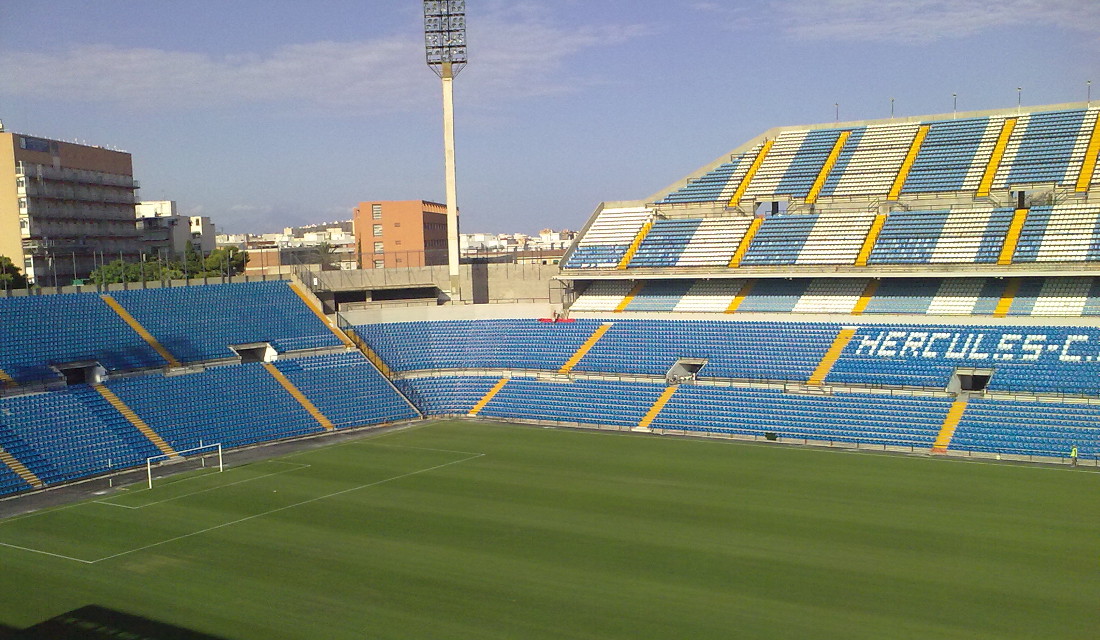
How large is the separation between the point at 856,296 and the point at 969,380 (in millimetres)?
6477

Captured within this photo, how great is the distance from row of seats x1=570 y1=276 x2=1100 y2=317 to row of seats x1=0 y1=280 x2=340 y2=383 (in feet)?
47.7

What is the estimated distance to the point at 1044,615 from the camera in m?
16.8

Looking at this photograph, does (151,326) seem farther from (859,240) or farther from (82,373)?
(859,240)

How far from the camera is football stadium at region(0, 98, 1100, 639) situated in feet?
60.4

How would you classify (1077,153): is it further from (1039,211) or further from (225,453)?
(225,453)

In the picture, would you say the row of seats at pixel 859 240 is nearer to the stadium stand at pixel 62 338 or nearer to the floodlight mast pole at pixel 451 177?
the floodlight mast pole at pixel 451 177

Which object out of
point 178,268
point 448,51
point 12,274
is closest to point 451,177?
point 448,51

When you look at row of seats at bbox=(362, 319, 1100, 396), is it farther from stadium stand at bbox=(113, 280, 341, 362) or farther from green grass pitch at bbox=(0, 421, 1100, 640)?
green grass pitch at bbox=(0, 421, 1100, 640)

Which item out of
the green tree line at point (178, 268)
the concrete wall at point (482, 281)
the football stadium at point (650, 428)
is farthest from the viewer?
the green tree line at point (178, 268)

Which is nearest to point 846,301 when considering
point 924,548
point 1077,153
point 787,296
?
point 787,296

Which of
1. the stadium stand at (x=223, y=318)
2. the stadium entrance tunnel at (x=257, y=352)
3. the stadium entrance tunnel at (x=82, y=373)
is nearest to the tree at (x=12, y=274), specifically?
the stadium stand at (x=223, y=318)

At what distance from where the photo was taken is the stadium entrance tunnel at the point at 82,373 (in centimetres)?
3381

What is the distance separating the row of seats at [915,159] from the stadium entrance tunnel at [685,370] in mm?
11372

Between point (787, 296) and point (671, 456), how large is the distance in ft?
46.9
